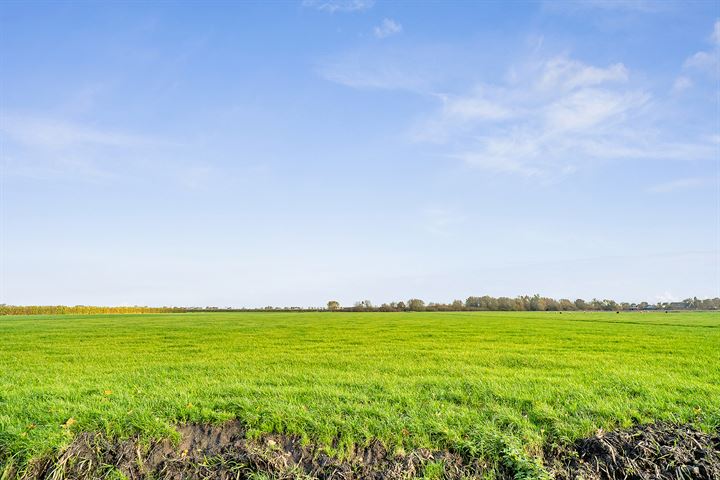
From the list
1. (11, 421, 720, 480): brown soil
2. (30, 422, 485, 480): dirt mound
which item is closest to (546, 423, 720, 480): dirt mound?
(11, 421, 720, 480): brown soil

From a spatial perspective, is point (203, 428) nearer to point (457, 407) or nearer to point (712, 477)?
point (457, 407)

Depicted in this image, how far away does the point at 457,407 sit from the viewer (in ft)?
27.2

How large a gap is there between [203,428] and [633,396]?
892 cm

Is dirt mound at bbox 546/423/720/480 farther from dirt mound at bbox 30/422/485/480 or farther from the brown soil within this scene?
dirt mound at bbox 30/422/485/480

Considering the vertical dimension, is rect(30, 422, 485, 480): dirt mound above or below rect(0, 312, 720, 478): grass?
below

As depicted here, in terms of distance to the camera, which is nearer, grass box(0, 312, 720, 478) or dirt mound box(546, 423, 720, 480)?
dirt mound box(546, 423, 720, 480)

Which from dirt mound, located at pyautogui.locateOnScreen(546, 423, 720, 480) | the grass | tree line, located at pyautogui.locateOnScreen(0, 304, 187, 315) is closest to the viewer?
dirt mound, located at pyautogui.locateOnScreen(546, 423, 720, 480)

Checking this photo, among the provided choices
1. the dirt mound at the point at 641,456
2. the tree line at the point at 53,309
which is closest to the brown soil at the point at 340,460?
the dirt mound at the point at 641,456

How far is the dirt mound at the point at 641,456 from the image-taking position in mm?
6383

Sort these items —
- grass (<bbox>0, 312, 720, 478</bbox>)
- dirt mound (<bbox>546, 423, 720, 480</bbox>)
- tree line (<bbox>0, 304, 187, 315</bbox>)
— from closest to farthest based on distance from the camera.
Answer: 1. dirt mound (<bbox>546, 423, 720, 480</bbox>)
2. grass (<bbox>0, 312, 720, 478</bbox>)
3. tree line (<bbox>0, 304, 187, 315</bbox>)

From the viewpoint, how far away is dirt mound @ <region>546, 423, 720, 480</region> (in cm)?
638

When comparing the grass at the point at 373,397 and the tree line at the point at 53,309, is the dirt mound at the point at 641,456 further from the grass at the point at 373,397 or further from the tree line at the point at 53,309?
the tree line at the point at 53,309

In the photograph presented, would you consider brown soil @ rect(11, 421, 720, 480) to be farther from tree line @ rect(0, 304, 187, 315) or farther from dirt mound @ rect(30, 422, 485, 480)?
tree line @ rect(0, 304, 187, 315)

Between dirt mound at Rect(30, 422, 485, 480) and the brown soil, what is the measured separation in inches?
0.5
